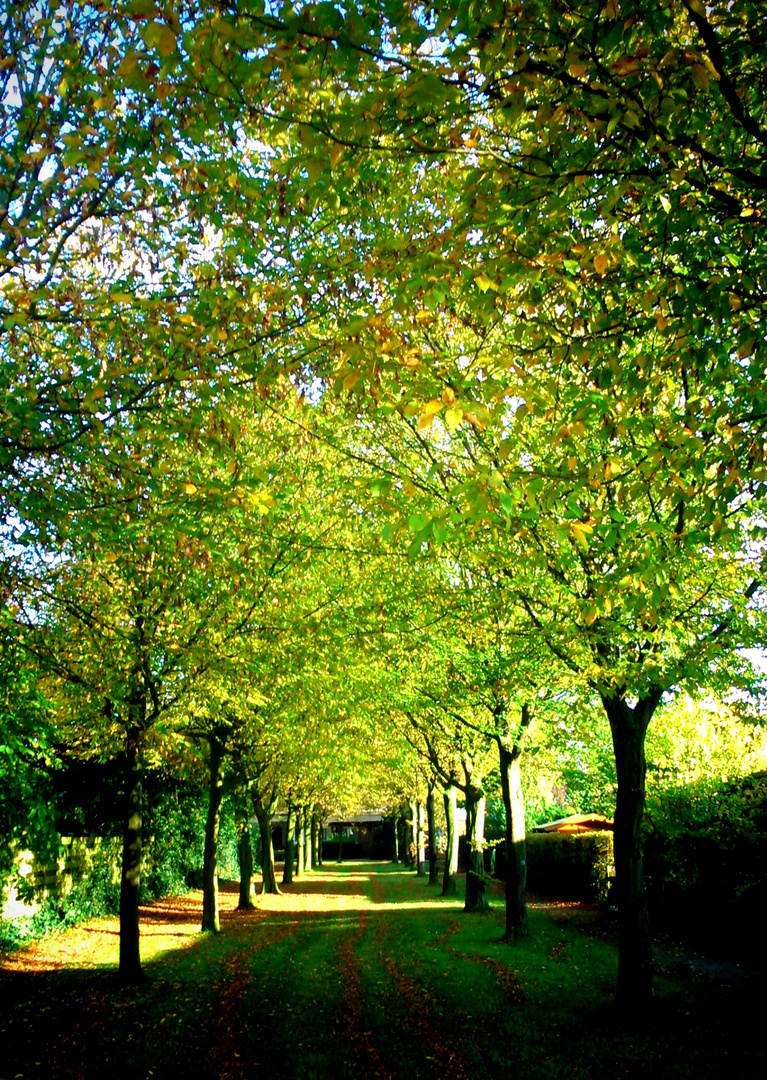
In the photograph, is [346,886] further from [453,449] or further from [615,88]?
[615,88]

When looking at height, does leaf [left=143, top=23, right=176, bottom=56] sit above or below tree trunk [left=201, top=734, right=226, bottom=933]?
above

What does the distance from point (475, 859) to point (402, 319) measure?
85.0ft

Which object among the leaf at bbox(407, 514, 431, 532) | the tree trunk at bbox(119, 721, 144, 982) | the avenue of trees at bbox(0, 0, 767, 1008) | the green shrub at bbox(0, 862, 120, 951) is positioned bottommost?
the green shrub at bbox(0, 862, 120, 951)

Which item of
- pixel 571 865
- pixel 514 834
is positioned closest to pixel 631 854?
pixel 514 834

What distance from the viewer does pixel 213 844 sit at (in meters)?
20.2

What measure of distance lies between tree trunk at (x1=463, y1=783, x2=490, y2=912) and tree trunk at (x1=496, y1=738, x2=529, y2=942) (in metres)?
3.62

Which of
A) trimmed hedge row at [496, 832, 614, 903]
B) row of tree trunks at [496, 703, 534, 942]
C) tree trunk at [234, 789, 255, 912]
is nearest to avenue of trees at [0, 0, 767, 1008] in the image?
row of tree trunks at [496, 703, 534, 942]

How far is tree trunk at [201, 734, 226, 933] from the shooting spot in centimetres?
A: 1959

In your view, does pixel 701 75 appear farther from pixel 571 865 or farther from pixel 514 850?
pixel 571 865

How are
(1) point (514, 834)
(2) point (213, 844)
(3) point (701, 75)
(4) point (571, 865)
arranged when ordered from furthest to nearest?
(4) point (571, 865), (2) point (213, 844), (1) point (514, 834), (3) point (701, 75)

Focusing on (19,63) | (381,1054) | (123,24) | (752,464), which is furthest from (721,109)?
(381,1054)

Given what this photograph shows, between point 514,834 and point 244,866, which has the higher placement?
point 514,834

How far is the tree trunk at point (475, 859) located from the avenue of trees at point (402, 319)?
15.2 meters

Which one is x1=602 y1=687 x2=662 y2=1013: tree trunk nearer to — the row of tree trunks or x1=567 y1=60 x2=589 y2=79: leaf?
the row of tree trunks
